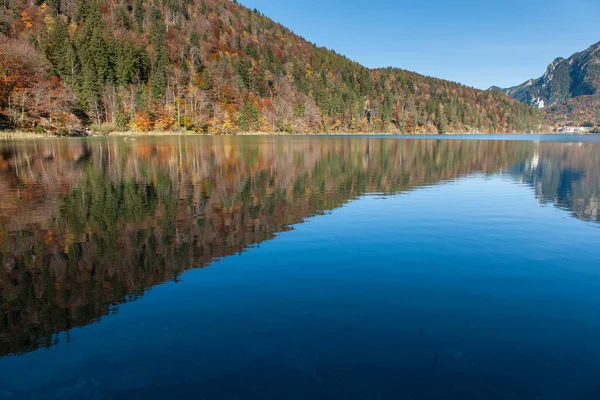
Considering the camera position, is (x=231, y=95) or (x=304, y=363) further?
(x=231, y=95)

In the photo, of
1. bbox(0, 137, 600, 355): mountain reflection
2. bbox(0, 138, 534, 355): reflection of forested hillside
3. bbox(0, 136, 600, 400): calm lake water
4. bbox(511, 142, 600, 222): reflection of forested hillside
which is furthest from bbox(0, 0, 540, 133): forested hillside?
bbox(511, 142, 600, 222): reflection of forested hillside

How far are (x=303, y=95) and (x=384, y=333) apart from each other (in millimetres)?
174594

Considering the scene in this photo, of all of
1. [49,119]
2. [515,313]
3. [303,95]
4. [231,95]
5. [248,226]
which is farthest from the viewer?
[303,95]

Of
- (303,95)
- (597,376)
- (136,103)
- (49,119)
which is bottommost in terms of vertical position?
(597,376)

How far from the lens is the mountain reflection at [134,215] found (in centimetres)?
880

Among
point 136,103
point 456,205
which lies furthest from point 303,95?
point 456,205

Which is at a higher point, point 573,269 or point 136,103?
point 136,103

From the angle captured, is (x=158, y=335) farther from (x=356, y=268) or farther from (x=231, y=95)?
(x=231, y=95)

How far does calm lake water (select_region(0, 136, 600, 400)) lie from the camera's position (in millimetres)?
5988

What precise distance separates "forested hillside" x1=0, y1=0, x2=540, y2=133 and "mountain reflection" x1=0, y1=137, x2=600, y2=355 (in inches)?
2295

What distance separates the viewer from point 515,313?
8.30m

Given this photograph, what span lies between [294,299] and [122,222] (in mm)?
9740

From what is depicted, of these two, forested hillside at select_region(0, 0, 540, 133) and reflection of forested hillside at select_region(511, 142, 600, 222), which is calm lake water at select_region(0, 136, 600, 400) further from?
forested hillside at select_region(0, 0, 540, 133)

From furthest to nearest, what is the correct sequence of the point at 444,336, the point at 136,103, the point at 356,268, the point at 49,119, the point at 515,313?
the point at 136,103
the point at 49,119
the point at 356,268
the point at 515,313
the point at 444,336
